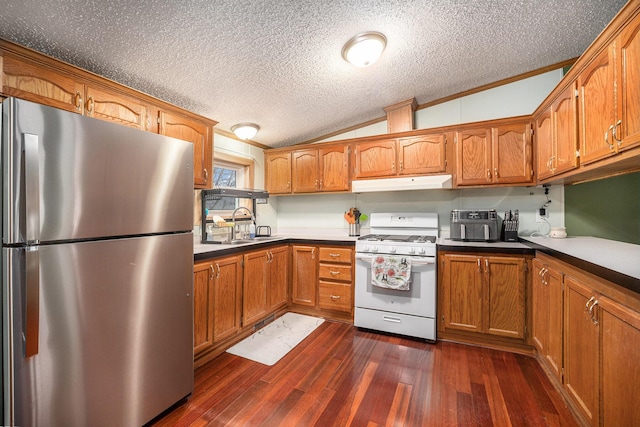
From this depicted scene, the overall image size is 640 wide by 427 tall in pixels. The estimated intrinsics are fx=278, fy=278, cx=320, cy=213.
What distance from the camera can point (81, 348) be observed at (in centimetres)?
124

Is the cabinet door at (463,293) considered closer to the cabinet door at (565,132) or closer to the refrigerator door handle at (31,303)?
the cabinet door at (565,132)

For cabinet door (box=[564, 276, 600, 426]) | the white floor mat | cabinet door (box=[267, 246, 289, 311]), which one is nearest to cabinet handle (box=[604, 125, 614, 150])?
cabinet door (box=[564, 276, 600, 426])

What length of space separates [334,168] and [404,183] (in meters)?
0.90

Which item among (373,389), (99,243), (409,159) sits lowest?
(373,389)

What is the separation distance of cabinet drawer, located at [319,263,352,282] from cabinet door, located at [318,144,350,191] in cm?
95

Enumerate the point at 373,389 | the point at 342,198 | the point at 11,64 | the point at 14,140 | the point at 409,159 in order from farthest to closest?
the point at 342,198 → the point at 409,159 → the point at 373,389 → the point at 11,64 → the point at 14,140

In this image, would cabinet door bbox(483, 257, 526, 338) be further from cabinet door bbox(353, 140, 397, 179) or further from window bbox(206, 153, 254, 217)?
window bbox(206, 153, 254, 217)

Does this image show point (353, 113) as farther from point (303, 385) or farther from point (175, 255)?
point (303, 385)

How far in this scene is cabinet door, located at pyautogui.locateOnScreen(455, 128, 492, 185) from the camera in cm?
275

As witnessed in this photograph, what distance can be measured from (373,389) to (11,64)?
2.77 m

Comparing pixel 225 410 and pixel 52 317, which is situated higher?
pixel 52 317

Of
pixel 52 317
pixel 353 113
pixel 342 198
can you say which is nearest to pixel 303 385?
pixel 52 317

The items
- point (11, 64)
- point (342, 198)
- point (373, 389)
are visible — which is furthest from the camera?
point (342, 198)

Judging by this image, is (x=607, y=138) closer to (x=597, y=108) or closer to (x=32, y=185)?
(x=597, y=108)
